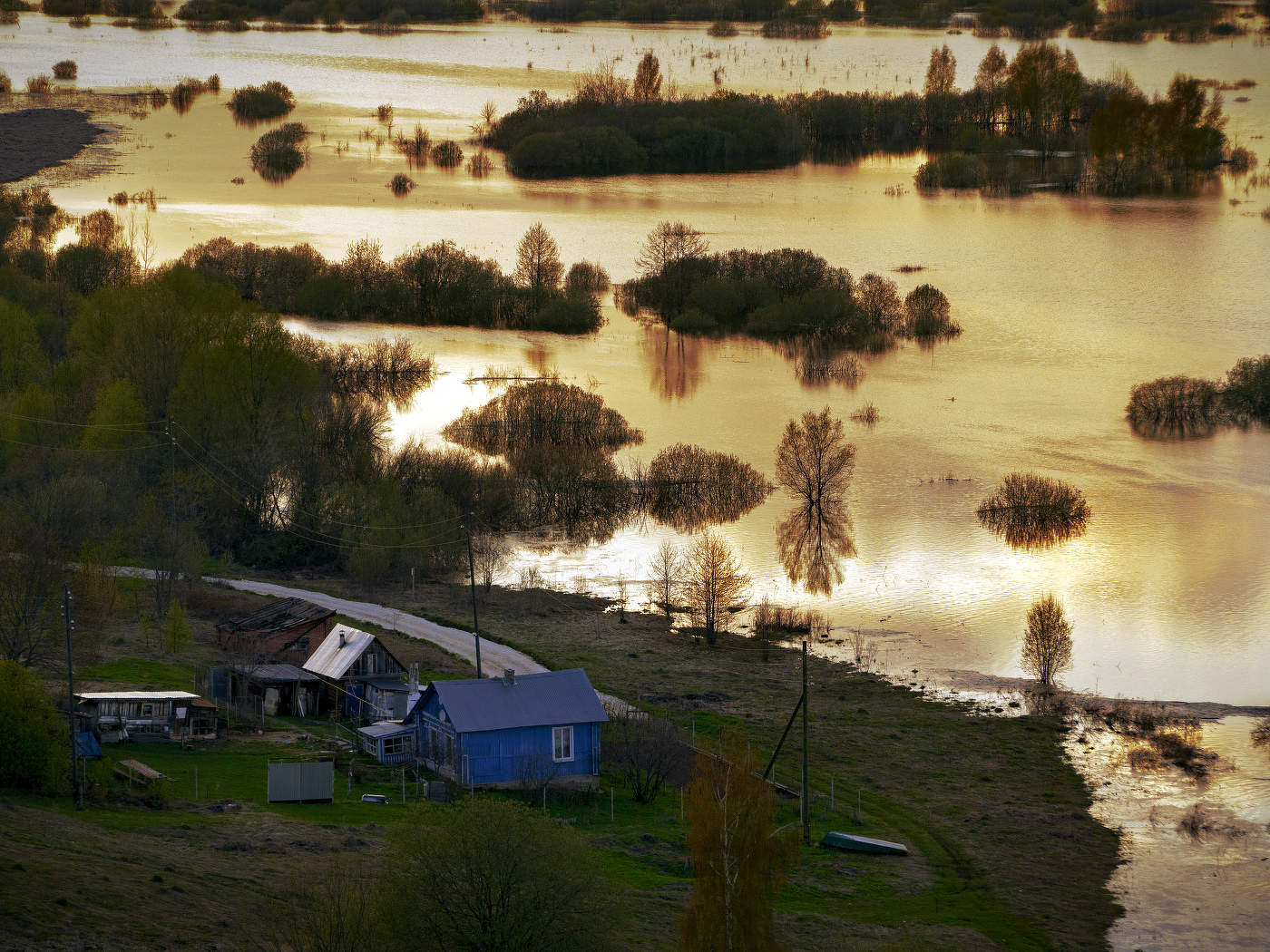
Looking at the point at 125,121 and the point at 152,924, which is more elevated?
the point at 125,121

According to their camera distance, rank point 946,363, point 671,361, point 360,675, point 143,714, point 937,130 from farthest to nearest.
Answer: point 937,130
point 671,361
point 946,363
point 360,675
point 143,714

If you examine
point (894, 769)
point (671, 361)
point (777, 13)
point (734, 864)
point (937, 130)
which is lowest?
point (894, 769)

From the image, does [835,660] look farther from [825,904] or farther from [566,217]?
[566,217]

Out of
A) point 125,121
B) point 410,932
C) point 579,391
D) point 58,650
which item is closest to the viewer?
point 410,932

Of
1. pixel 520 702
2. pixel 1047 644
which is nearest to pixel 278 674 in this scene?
pixel 520 702

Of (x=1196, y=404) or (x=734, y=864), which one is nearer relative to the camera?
(x=734, y=864)

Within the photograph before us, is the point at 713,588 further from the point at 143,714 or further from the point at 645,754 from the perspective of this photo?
the point at 143,714

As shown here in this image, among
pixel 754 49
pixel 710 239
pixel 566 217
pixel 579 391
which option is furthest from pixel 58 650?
pixel 754 49
